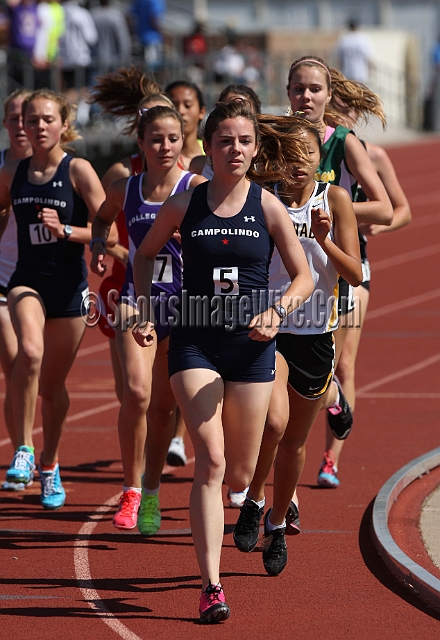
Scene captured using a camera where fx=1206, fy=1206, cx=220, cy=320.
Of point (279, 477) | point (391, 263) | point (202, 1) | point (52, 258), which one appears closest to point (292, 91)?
point (52, 258)

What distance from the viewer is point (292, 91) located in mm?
6652

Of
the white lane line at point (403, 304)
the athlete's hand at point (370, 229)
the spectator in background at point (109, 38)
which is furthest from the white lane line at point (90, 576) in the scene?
the spectator in background at point (109, 38)

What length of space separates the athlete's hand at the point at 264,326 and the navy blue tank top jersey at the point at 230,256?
218 millimetres

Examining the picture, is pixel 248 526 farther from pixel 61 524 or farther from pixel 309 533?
pixel 61 524

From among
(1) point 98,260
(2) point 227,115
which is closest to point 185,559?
(1) point 98,260

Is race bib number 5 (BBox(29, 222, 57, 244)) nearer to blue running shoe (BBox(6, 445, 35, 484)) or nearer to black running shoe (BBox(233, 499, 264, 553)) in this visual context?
blue running shoe (BBox(6, 445, 35, 484))

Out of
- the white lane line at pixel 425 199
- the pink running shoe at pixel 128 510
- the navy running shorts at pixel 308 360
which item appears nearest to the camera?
the navy running shorts at pixel 308 360

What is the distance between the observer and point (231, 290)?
5172mm

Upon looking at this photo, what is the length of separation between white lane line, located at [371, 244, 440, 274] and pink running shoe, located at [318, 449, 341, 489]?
33.5 feet

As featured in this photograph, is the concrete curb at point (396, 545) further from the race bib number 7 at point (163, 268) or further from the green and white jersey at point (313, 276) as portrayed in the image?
the race bib number 7 at point (163, 268)

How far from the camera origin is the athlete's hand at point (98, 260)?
21.1 ft

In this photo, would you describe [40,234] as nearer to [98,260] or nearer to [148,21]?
[98,260]

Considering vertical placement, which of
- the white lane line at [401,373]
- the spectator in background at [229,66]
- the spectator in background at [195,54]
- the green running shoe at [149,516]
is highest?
the green running shoe at [149,516]

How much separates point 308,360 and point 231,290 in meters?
0.76
